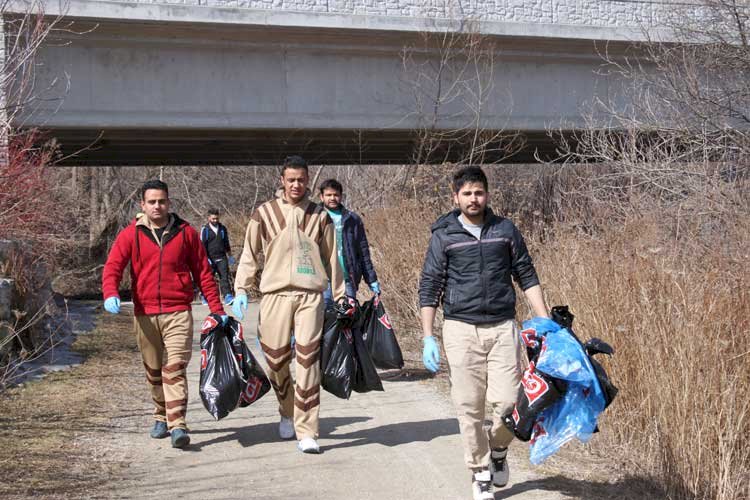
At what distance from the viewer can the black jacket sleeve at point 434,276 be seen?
5352mm

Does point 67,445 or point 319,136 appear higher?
point 319,136

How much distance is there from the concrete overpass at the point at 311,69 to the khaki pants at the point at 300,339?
9.16m

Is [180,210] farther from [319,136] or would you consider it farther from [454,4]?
[454,4]

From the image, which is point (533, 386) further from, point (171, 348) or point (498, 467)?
point (171, 348)

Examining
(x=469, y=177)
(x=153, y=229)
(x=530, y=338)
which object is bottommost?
(x=530, y=338)

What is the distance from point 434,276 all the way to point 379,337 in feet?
9.01

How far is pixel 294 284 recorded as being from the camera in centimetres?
652

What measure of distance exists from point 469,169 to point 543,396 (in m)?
1.34

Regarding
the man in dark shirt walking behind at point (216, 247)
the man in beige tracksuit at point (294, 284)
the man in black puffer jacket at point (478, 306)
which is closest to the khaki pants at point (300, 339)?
the man in beige tracksuit at point (294, 284)

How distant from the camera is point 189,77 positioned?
16172mm

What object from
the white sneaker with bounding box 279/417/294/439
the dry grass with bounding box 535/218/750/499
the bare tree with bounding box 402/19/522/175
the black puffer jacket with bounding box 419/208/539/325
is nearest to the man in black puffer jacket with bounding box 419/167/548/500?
the black puffer jacket with bounding box 419/208/539/325

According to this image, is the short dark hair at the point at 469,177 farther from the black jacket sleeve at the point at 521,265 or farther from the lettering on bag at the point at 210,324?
the lettering on bag at the point at 210,324

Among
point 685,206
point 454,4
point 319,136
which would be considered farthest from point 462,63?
point 685,206

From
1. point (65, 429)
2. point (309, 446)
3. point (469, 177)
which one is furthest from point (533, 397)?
point (65, 429)
